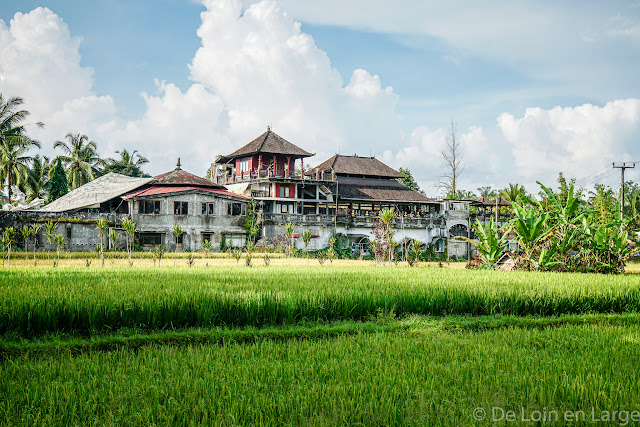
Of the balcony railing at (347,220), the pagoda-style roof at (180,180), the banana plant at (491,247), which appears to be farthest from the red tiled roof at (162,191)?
the banana plant at (491,247)

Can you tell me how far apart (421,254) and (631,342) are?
1419 inches

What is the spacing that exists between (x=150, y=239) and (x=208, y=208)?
461 centimetres

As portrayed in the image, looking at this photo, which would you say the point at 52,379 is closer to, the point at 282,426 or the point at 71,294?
the point at 282,426

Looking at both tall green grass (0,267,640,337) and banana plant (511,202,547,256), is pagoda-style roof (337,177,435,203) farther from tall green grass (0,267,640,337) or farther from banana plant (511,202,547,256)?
tall green grass (0,267,640,337)

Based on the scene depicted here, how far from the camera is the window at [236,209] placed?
126 ft

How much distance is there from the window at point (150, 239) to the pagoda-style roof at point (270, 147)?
1327 cm

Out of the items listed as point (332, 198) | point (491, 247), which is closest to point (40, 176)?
point (332, 198)

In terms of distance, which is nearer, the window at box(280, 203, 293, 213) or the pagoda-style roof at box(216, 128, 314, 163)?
the window at box(280, 203, 293, 213)

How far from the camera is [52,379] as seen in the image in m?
5.31

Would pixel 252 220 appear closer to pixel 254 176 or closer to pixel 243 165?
pixel 254 176

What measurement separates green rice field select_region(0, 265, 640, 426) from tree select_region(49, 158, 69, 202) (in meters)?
36.2

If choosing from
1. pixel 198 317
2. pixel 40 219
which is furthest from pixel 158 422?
pixel 40 219

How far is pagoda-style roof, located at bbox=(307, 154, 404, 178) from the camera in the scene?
50.3 meters

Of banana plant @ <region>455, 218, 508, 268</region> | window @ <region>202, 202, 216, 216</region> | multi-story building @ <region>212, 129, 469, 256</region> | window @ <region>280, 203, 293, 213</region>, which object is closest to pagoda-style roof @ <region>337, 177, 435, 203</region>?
multi-story building @ <region>212, 129, 469, 256</region>
